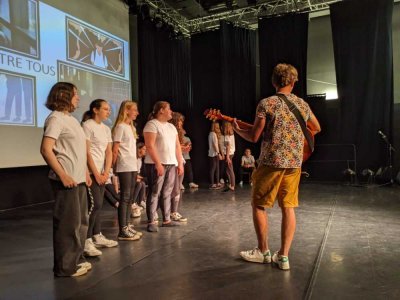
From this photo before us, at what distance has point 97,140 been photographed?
2.49m

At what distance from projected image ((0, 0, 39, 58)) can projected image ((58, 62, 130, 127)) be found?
49 centimetres

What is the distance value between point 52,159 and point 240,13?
21.8 feet

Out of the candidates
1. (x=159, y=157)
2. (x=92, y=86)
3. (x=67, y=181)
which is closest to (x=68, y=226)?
(x=67, y=181)

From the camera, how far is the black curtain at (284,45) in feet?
23.0

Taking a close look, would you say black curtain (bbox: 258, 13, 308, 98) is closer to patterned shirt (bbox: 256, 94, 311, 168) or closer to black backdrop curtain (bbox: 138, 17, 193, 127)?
black backdrop curtain (bbox: 138, 17, 193, 127)

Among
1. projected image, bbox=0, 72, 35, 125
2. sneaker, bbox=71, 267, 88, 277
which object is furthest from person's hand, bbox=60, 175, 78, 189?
projected image, bbox=0, 72, 35, 125

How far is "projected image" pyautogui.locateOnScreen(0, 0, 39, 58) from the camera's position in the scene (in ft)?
13.0

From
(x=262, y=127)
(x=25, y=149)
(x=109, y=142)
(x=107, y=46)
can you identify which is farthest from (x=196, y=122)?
(x=262, y=127)

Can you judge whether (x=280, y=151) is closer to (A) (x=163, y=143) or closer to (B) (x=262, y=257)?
(B) (x=262, y=257)

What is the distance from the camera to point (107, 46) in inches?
223

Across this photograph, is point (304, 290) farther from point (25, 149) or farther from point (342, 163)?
point (342, 163)

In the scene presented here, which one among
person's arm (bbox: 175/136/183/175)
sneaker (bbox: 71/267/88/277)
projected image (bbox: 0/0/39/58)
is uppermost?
projected image (bbox: 0/0/39/58)

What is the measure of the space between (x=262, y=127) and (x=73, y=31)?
4.04m

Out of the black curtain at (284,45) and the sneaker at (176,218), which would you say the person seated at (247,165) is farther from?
the sneaker at (176,218)
